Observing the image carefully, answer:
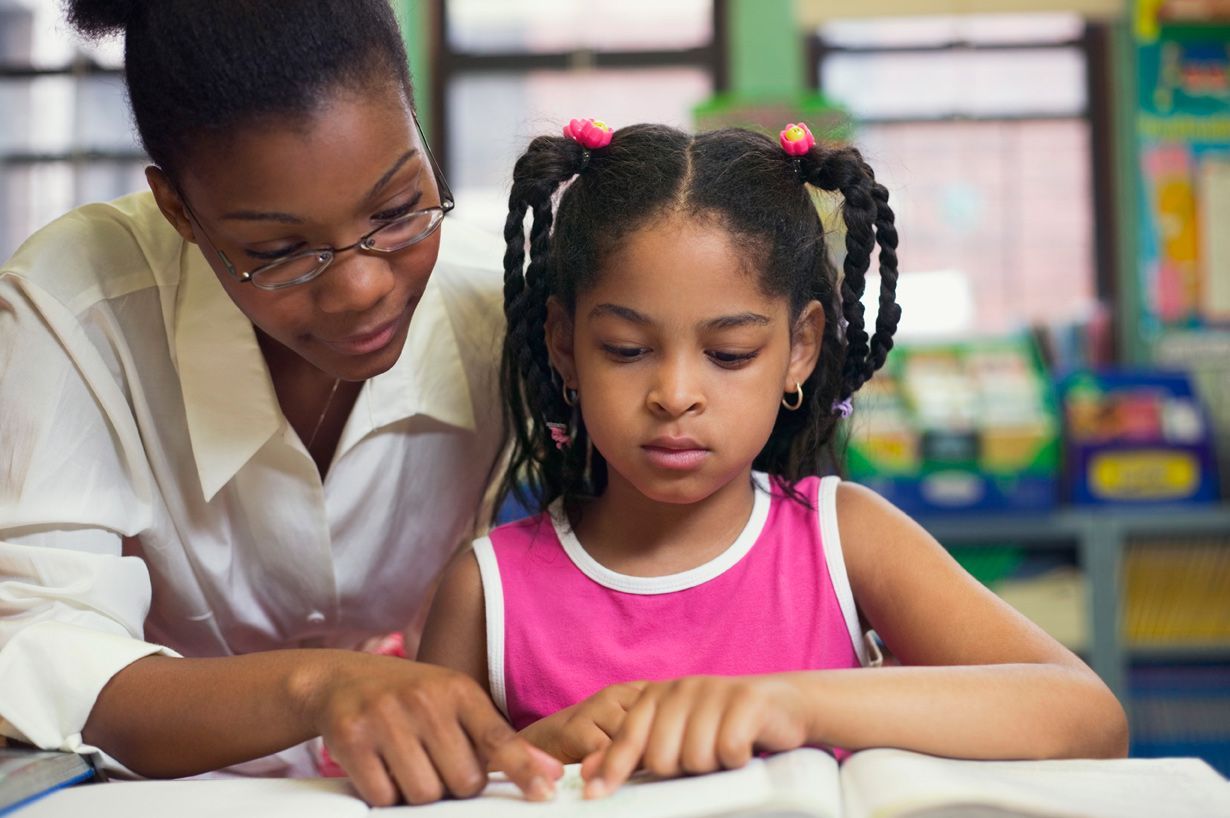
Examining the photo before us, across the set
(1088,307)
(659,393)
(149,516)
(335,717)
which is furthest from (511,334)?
(1088,307)

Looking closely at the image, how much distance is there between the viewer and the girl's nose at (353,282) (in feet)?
3.31

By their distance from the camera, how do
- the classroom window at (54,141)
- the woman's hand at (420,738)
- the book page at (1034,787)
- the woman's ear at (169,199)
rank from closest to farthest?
1. the book page at (1034,787)
2. the woman's hand at (420,738)
3. the woman's ear at (169,199)
4. the classroom window at (54,141)

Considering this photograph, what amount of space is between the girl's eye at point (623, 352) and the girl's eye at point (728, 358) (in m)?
0.06

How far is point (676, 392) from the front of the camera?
1.01m

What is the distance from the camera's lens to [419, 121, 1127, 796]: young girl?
105 cm

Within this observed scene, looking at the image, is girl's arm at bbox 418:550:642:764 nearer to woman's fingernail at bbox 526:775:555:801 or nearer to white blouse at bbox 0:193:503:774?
white blouse at bbox 0:193:503:774

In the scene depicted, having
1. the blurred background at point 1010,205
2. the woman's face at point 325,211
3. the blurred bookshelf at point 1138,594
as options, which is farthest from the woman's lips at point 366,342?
the blurred bookshelf at point 1138,594

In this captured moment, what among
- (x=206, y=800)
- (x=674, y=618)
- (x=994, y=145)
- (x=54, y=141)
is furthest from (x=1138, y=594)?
(x=54, y=141)

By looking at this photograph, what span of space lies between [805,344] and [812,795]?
0.59 m

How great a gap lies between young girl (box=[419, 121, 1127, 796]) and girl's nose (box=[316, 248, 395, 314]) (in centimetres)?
18

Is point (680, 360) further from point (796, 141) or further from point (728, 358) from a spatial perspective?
point (796, 141)

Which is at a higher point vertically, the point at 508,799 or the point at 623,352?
the point at 623,352

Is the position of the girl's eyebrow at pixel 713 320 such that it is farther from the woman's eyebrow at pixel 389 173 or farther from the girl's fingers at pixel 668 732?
the girl's fingers at pixel 668 732

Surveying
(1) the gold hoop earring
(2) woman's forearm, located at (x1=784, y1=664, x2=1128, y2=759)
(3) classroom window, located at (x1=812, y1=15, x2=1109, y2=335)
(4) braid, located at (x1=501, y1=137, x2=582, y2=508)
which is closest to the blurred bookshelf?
(3) classroom window, located at (x1=812, y1=15, x2=1109, y2=335)
